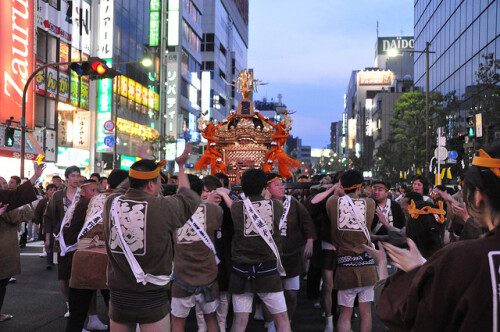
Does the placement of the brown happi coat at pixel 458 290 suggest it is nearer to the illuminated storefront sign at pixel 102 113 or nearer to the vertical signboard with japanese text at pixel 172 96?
→ the illuminated storefront sign at pixel 102 113

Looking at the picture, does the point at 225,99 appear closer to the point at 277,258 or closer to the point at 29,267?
the point at 29,267

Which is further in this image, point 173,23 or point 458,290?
point 173,23

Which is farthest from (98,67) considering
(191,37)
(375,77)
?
(375,77)

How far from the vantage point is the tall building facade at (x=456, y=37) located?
85.5ft

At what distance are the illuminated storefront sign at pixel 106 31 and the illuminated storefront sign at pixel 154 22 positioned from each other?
34.2 feet

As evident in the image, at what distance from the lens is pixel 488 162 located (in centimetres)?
201

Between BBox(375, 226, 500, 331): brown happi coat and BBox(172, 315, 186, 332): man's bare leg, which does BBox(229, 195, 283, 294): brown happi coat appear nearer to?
BBox(172, 315, 186, 332): man's bare leg

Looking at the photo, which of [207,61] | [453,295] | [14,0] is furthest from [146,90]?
[453,295]

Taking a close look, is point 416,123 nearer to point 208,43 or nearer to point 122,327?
point 122,327

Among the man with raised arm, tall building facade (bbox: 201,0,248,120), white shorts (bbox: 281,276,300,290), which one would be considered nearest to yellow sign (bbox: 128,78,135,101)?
tall building facade (bbox: 201,0,248,120)

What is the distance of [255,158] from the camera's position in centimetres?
1352

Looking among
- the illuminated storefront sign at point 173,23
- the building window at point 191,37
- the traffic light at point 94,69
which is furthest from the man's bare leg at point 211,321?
the building window at point 191,37

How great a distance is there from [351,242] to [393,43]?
345 ft

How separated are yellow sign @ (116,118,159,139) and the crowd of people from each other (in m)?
28.5
